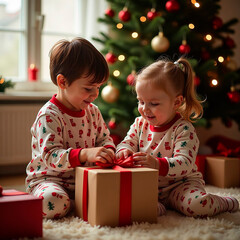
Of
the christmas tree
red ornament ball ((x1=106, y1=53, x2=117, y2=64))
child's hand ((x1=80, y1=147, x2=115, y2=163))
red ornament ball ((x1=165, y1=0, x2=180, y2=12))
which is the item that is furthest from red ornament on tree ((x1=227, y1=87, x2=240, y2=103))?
child's hand ((x1=80, y1=147, x2=115, y2=163))

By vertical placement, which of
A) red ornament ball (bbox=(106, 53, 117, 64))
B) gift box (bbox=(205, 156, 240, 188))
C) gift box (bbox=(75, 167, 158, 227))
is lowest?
gift box (bbox=(205, 156, 240, 188))

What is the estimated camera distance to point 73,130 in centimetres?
165

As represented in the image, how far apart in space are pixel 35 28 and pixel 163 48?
3.57 ft

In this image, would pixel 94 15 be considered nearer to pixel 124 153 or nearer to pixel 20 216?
pixel 124 153

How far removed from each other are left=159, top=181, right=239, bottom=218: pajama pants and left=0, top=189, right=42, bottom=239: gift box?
21.0 inches

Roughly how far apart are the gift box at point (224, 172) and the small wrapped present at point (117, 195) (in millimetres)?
892

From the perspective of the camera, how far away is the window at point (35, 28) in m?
2.81

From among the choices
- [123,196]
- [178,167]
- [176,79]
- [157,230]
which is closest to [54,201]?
[123,196]

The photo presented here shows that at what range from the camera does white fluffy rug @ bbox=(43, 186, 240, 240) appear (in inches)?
49.1

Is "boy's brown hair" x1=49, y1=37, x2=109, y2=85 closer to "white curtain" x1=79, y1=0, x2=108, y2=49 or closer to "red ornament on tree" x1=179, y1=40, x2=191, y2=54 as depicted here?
"red ornament on tree" x1=179, y1=40, x2=191, y2=54

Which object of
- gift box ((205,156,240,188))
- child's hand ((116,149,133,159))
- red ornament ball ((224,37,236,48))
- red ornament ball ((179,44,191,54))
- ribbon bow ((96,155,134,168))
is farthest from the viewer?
red ornament ball ((224,37,236,48))

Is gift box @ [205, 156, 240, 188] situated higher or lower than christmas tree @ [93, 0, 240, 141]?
lower

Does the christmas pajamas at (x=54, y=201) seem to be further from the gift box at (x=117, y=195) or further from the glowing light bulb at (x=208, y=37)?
the glowing light bulb at (x=208, y=37)

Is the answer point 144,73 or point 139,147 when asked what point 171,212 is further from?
point 144,73
